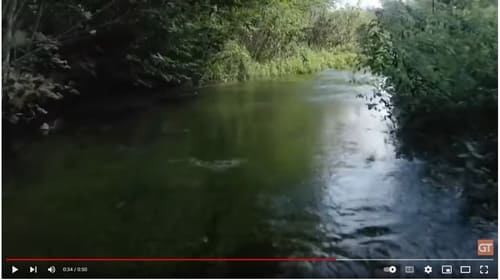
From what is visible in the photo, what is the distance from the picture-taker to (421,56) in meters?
2.47

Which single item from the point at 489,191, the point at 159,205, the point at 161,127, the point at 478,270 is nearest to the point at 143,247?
the point at 159,205

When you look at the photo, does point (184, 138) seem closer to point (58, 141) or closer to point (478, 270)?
point (58, 141)

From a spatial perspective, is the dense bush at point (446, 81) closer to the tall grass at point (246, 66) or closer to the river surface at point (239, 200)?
the river surface at point (239, 200)

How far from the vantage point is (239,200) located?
6.33ft

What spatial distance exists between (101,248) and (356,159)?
120 cm
